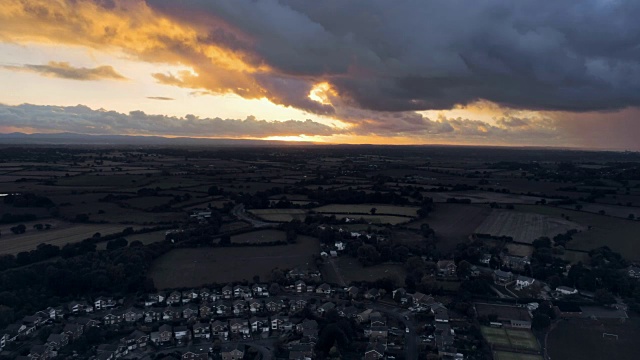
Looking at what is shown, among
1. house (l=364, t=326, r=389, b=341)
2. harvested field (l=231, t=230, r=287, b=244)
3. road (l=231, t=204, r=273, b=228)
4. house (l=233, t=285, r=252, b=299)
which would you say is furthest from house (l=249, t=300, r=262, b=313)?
road (l=231, t=204, r=273, b=228)

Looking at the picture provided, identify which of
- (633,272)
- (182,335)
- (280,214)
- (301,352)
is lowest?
(182,335)

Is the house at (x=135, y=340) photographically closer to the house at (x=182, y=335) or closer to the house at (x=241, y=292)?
the house at (x=182, y=335)

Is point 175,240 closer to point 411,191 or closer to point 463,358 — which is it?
point 463,358

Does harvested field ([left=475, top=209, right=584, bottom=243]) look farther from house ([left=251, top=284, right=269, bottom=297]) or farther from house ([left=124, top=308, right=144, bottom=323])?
house ([left=124, top=308, right=144, bottom=323])

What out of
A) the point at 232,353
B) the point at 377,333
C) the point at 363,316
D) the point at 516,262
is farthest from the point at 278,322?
the point at 516,262

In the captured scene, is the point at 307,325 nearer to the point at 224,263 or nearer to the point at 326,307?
the point at 326,307
